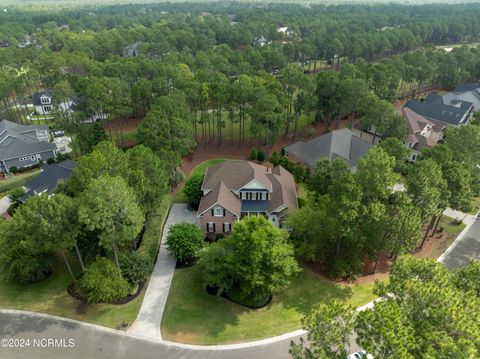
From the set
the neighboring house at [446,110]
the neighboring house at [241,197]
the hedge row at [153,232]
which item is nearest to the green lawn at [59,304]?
the hedge row at [153,232]

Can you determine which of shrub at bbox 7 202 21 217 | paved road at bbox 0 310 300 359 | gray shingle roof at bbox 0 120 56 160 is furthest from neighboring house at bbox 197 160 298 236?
gray shingle roof at bbox 0 120 56 160

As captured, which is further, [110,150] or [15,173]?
[15,173]

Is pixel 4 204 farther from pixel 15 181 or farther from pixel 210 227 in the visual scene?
pixel 210 227

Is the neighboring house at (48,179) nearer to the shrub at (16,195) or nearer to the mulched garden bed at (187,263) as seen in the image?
the shrub at (16,195)

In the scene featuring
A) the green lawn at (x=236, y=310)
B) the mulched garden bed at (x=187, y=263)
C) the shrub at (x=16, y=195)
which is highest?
the shrub at (x=16, y=195)

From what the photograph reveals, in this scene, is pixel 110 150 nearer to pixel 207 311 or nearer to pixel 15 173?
pixel 207 311

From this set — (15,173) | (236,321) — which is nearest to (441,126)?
(236,321)

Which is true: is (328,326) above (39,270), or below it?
above
